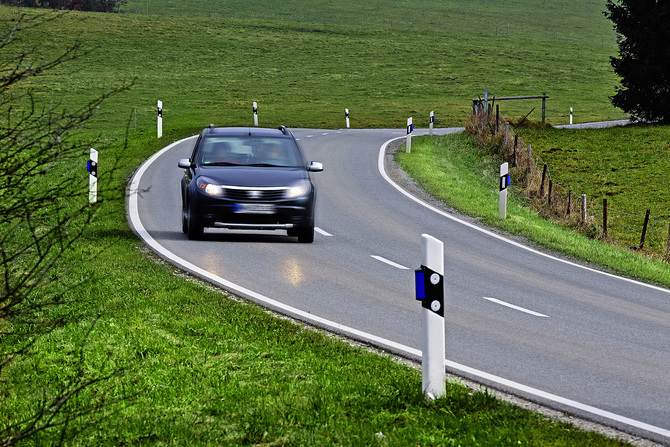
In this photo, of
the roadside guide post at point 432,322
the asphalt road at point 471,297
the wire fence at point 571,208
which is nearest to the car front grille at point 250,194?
the asphalt road at point 471,297

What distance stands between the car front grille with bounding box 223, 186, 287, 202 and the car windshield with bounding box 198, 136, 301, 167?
93 centimetres

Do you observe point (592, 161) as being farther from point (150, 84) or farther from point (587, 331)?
point (150, 84)

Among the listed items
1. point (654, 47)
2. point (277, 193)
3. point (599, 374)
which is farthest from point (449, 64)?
point (599, 374)

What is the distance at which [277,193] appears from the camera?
14.8m

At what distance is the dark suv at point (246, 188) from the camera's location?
14.7 metres

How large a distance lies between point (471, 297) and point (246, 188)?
4.49m

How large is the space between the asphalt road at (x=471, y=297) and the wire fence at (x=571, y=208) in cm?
337

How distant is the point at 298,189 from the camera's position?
14.9 meters

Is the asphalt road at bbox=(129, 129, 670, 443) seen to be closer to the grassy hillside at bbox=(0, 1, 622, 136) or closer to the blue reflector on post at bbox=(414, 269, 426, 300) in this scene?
the blue reflector on post at bbox=(414, 269, 426, 300)

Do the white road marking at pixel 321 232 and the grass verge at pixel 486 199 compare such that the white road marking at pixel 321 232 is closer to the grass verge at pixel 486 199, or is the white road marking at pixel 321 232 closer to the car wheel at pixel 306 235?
the car wheel at pixel 306 235

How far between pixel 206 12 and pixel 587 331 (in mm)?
98747

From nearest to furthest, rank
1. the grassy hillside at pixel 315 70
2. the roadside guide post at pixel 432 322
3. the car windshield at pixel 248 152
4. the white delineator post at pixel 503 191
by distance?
the roadside guide post at pixel 432 322 → the car windshield at pixel 248 152 → the white delineator post at pixel 503 191 → the grassy hillside at pixel 315 70

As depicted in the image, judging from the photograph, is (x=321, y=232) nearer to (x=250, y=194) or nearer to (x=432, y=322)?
(x=250, y=194)

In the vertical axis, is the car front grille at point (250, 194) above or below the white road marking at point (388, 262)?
above
